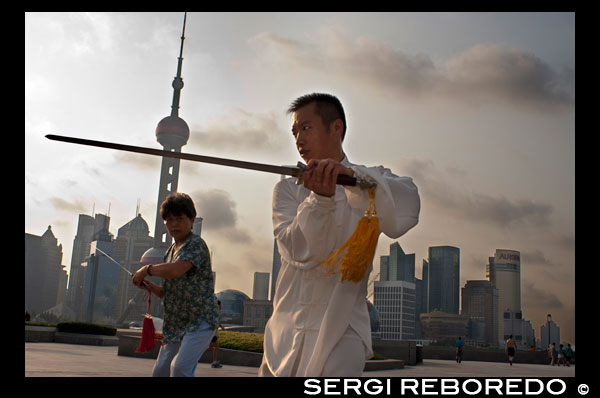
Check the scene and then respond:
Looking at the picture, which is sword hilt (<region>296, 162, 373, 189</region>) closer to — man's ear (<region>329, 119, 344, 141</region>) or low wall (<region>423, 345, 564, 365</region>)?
man's ear (<region>329, 119, 344, 141</region>)

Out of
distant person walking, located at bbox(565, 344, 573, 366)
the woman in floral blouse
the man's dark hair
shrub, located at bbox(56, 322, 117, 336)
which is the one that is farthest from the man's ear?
distant person walking, located at bbox(565, 344, 573, 366)

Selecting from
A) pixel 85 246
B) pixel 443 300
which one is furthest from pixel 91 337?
pixel 85 246

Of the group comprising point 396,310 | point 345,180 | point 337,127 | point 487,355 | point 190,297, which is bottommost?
point 396,310

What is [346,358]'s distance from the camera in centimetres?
250

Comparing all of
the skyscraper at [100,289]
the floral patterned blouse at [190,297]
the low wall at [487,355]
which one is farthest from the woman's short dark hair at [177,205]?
the skyscraper at [100,289]

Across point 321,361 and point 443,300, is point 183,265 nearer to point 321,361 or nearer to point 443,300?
point 321,361

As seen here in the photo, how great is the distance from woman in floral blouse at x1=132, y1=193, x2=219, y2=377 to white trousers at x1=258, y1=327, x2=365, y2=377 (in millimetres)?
1472

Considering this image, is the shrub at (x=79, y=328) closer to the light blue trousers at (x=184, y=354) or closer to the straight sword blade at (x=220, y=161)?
the light blue trousers at (x=184, y=354)

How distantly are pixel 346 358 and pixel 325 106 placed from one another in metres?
1.28

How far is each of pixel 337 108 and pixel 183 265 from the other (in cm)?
161

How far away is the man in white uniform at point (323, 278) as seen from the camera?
246 cm

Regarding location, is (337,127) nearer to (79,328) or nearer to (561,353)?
(79,328)

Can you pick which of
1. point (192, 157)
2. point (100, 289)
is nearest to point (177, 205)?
point (192, 157)

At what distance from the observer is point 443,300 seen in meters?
162
